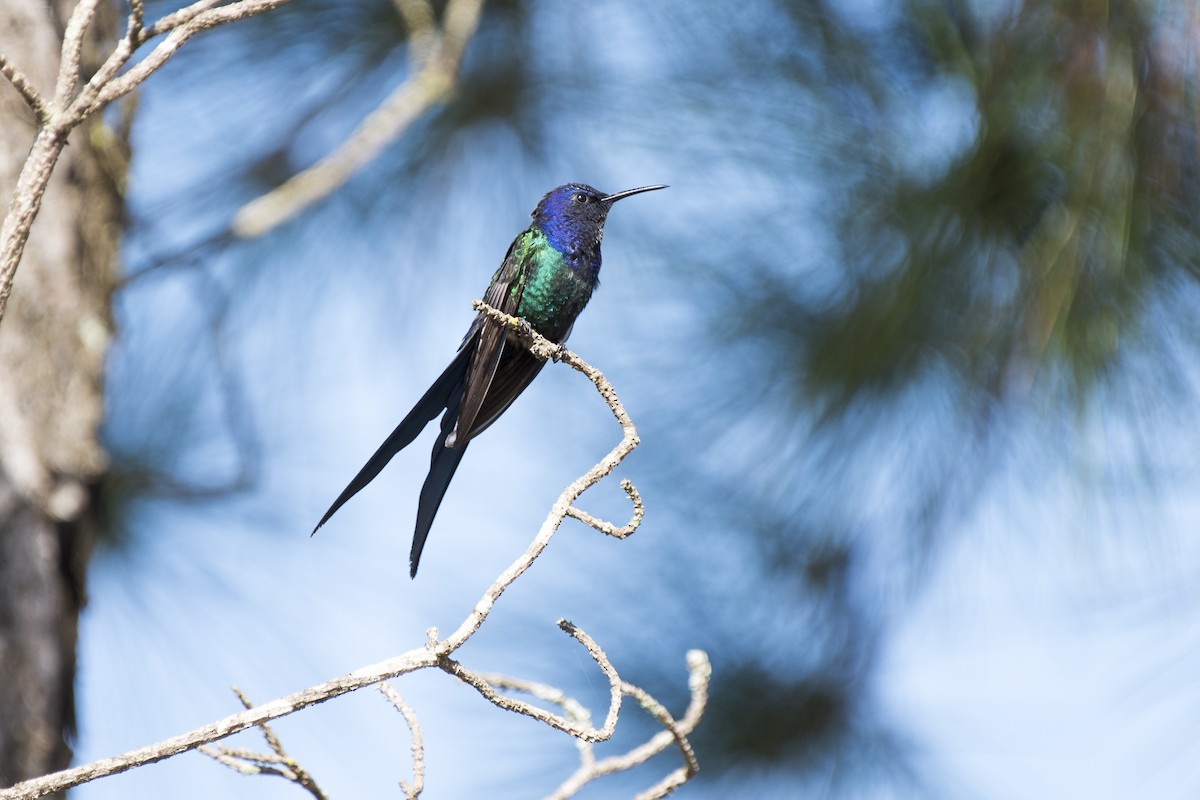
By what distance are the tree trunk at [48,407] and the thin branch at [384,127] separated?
0.31 metres

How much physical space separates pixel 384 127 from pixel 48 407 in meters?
0.87

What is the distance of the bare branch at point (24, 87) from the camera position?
1041 mm

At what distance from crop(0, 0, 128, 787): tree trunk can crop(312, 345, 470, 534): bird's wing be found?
786 millimetres

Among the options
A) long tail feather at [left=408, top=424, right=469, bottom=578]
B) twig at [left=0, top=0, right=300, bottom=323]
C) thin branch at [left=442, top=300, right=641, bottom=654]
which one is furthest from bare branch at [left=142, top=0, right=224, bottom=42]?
long tail feather at [left=408, top=424, right=469, bottom=578]

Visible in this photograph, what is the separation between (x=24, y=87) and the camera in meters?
1.05

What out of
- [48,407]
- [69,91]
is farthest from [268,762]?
[48,407]

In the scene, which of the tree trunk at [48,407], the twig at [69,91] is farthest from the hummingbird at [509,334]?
the tree trunk at [48,407]

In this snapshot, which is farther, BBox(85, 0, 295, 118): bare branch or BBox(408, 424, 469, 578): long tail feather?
BBox(408, 424, 469, 578): long tail feather

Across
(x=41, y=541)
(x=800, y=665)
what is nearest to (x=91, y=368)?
(x=41, y=541)

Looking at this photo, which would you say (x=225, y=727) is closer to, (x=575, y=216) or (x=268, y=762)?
(x=268, y=762)

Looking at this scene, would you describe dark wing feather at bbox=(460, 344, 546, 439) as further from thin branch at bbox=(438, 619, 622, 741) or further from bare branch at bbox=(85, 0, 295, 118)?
bare branch at bbox=(85, 0, 295, 118)

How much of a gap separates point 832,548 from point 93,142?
172 cm

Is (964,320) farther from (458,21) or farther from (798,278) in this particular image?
(458,21)

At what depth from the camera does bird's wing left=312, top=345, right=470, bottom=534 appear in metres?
1.59
